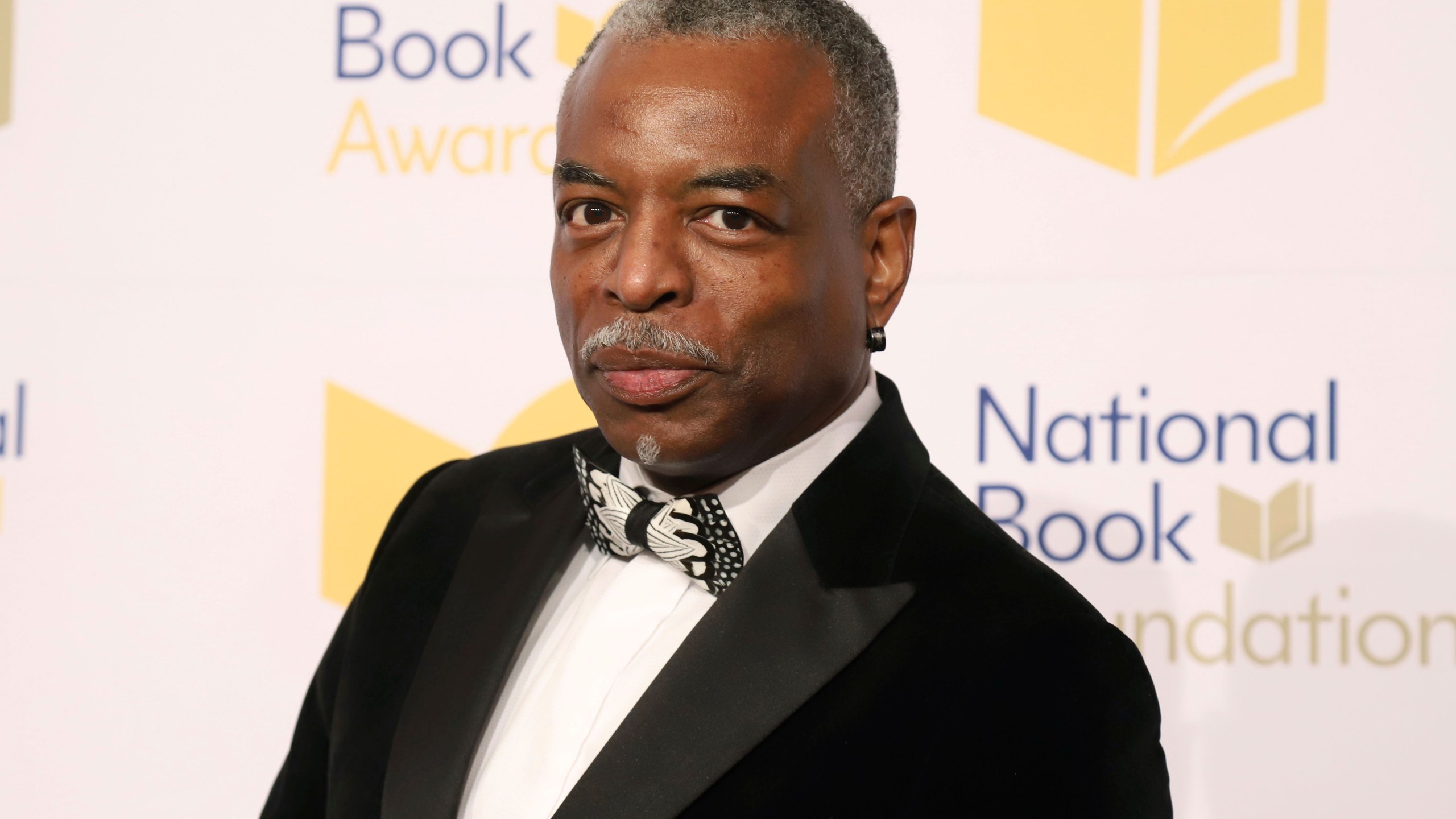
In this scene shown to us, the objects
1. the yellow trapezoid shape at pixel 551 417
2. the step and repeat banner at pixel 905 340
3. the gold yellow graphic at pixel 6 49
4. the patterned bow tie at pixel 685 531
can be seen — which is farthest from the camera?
the gold yellow graphic at pixel 6 49

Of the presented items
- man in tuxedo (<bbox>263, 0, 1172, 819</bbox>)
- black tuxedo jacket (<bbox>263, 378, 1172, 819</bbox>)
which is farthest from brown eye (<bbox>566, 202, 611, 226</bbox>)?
black tuxedo jacket (<bbox>263, 378, 1172, 819</bbox>)

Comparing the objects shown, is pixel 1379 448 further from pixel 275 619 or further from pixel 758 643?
pixel 275 619

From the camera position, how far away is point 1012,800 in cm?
121

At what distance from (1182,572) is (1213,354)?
0.36m

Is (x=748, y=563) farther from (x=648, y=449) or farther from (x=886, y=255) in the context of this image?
(x=886, y=255)

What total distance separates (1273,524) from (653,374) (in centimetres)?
140

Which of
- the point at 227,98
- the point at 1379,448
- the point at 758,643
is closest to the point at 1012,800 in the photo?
the point at 758,643

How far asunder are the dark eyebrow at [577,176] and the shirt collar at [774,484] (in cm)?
33

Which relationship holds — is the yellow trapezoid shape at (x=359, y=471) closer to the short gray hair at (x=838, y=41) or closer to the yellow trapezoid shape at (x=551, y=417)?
the yellow trapezoid shape at (x=551, y=417)

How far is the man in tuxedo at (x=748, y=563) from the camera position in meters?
1.25

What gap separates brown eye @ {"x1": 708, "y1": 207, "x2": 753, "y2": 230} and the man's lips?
130 millimetres

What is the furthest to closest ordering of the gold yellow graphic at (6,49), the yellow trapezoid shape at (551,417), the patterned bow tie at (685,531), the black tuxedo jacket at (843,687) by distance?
the gold yellow graphic at (6,49), the yellow trapezoid shape at (551,417), the patterned bow tie at (685,531), the black tuxedo jacket at (843,687)

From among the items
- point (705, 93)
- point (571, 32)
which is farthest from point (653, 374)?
point (571, 32)

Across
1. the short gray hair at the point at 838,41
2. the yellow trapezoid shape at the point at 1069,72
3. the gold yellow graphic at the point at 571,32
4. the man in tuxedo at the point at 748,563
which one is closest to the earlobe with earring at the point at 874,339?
the man in tuxedo at the point at 748,563
